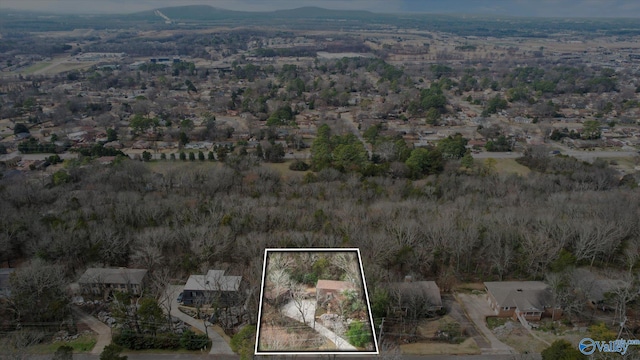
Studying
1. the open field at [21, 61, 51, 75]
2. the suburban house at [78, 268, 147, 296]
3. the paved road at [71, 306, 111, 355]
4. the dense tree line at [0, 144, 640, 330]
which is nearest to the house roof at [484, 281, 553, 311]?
the dense tree line at [0, 144, 640, 330]

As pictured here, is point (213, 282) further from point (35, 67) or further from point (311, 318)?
point (35, 67)

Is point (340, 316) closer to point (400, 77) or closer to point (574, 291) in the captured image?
point (574, 291)

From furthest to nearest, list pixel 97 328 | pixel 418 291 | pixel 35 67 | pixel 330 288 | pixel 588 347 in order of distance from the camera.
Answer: pixel 35 67
pixel 418 291
pixel 97 328
pixel 588 347
pixel 330 288

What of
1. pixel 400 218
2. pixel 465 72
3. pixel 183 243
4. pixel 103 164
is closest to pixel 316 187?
pixel 400 218

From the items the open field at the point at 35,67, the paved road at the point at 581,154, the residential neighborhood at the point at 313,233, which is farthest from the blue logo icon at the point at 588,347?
the open field at the point at 35,67

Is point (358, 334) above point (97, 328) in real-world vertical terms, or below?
above

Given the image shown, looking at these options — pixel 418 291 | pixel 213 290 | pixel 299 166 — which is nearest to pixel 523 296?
pixel 418 291
